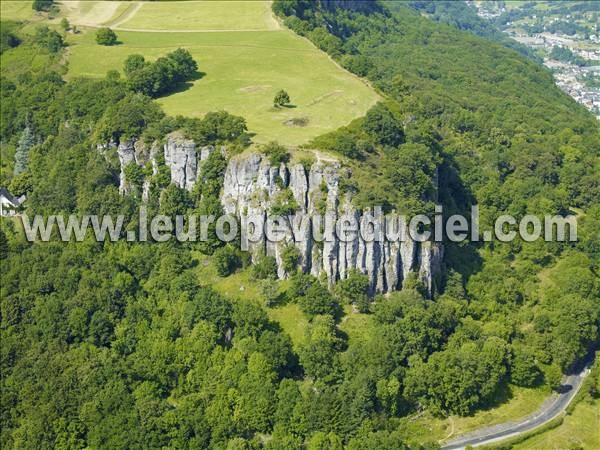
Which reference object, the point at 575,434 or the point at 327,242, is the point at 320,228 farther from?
the point at 575,434

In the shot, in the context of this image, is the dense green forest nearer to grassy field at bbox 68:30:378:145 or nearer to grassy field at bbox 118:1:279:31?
grassy field at bbox 68:30:378:145

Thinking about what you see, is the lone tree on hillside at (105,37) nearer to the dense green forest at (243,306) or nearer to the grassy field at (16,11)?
the dense green forest at (243,306)

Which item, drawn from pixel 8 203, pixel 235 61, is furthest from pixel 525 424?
pixel 235 61

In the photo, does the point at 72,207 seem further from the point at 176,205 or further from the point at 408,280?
the point at 408,280

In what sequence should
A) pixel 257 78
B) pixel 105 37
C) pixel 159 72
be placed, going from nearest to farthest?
pixel 159 72, pixel 257 78, pixel 105 37

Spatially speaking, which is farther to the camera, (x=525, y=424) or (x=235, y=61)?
(x=235, y=61)

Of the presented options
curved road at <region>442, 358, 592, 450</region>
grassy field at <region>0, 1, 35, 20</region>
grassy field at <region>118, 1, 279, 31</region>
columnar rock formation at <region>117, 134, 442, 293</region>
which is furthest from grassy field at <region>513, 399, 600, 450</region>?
grassy field at <region>0, 1, 35, 20</region>

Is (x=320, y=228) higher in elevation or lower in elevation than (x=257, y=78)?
lower
